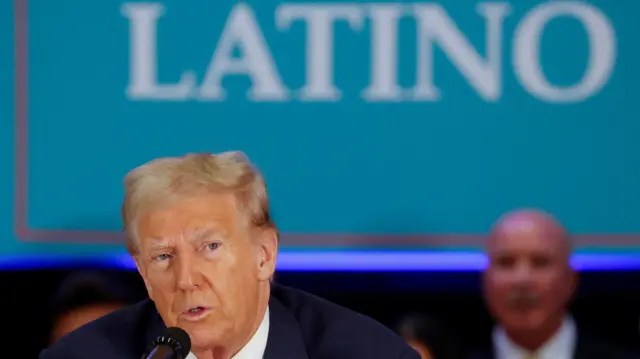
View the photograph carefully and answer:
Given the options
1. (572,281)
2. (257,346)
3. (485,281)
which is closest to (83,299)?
(485,281)

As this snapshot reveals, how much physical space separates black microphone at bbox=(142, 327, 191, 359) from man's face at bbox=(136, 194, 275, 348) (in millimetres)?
76

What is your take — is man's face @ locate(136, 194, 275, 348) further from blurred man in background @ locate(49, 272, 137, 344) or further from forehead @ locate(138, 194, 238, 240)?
blurred man in background @ locate(49, 272, 137, 344)

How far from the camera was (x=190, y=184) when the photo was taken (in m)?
1.55

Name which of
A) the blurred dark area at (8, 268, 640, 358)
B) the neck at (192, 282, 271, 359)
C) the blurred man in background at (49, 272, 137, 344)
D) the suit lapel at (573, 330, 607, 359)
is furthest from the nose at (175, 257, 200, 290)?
the blurred dark area at (8, 268, 640, 358)

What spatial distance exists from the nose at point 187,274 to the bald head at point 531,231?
1880mm

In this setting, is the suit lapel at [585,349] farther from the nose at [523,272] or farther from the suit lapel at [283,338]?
the suit lapel at [283,338]

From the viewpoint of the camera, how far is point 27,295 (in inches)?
145

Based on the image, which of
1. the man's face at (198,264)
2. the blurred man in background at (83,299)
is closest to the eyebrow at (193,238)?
the man's face at (198,264)

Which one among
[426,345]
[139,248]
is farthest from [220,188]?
[426,345]

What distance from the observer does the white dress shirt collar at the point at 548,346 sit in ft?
10.5

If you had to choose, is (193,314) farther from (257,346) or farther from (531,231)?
(531,231)

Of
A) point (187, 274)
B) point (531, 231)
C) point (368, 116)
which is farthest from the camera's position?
point (368, 116)

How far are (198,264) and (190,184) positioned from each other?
0.10 m

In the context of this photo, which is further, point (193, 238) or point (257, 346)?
point (257, 346)
